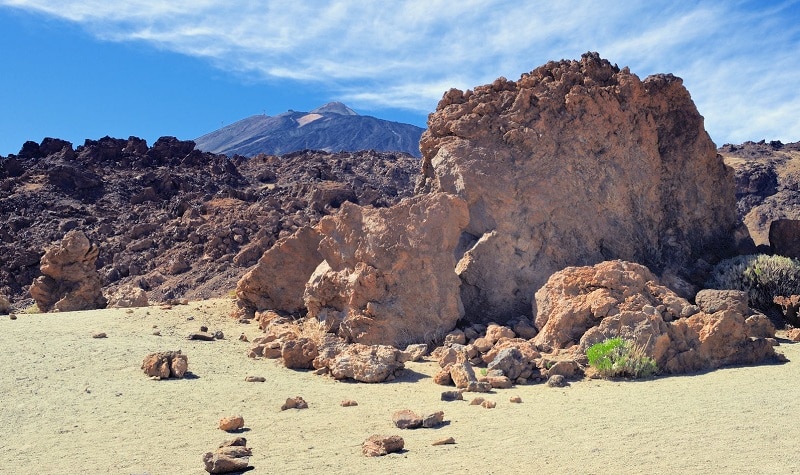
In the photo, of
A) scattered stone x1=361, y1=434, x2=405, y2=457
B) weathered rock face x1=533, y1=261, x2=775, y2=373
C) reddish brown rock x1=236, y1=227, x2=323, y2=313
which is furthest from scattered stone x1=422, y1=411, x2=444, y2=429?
reddish brown rock x1=236, y1=227, x2=323, y2=313

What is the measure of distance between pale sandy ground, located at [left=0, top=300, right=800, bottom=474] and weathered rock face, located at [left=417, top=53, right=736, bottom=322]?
112 inches

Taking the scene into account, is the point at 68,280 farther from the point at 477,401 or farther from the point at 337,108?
the point at 337,108

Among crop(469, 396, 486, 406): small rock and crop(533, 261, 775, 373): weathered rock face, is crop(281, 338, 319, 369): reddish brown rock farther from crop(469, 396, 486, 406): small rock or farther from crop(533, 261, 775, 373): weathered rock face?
crop(533, 261, 775, 373): weathered rock face

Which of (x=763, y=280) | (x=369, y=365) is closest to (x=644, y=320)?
(x=369, y=365)

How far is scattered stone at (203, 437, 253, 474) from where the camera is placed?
4.41m

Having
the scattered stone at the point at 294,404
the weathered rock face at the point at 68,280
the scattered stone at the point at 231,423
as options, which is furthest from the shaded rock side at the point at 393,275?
the weathered rock face at the point at 68,280

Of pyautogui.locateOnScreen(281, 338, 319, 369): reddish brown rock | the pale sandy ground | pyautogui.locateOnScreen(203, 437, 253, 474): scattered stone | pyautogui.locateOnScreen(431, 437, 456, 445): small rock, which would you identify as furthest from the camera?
pyautogui.locateOnScreen(281, 338, 319, 369): reddish brown rock

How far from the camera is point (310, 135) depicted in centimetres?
12725

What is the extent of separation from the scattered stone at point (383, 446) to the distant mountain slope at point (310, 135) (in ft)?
358

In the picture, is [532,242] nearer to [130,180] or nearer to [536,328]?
[536,328]

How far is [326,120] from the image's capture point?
454 ft

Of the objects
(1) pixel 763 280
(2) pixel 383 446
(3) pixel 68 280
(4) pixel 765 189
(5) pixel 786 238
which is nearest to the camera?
(2) pixel 383 446

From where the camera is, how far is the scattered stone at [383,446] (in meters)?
4.76

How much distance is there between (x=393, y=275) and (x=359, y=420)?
3781mm
